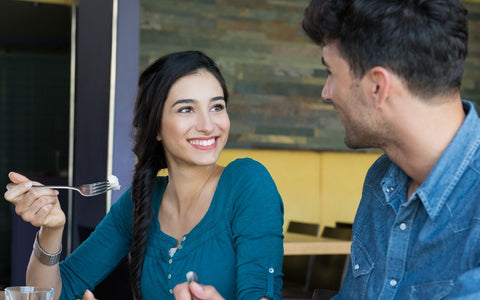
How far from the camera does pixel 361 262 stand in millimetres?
1501

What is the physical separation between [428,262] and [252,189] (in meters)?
0.68

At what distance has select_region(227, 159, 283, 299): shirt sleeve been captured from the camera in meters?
1.70

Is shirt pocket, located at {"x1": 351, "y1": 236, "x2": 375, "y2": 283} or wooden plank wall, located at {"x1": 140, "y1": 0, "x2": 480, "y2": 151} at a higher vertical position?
wooden plank wall, located at {"x1": 140, "y1": 0, "x2": 480, "y2": 151}

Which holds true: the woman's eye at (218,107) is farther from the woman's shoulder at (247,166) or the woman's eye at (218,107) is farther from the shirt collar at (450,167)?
the shirt collar at (450,167)

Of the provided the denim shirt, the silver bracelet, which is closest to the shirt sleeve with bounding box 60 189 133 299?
the silver bracelet

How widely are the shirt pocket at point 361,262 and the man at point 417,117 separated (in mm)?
65

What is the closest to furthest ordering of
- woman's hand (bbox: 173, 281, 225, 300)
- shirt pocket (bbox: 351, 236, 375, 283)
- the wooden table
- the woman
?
woman's hand (bbox: 173, 281, 225, 300) → shirt pocket (bbox: 351, 236, 375, 283) → the woman → the wooden table

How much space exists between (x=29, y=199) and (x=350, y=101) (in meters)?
0.85

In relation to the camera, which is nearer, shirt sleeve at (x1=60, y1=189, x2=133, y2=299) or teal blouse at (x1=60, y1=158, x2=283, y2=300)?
teal blouse at (x1=60, y1=158, x2=283, y2=300)

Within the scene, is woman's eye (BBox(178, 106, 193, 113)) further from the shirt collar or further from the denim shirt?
the shirt collar

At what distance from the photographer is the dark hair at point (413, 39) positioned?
1.26 meters

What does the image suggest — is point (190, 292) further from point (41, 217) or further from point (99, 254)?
point (99, 254)

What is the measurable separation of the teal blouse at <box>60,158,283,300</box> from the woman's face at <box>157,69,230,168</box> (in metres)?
0.10

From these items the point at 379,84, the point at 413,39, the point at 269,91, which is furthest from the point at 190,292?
the point at 269,91
